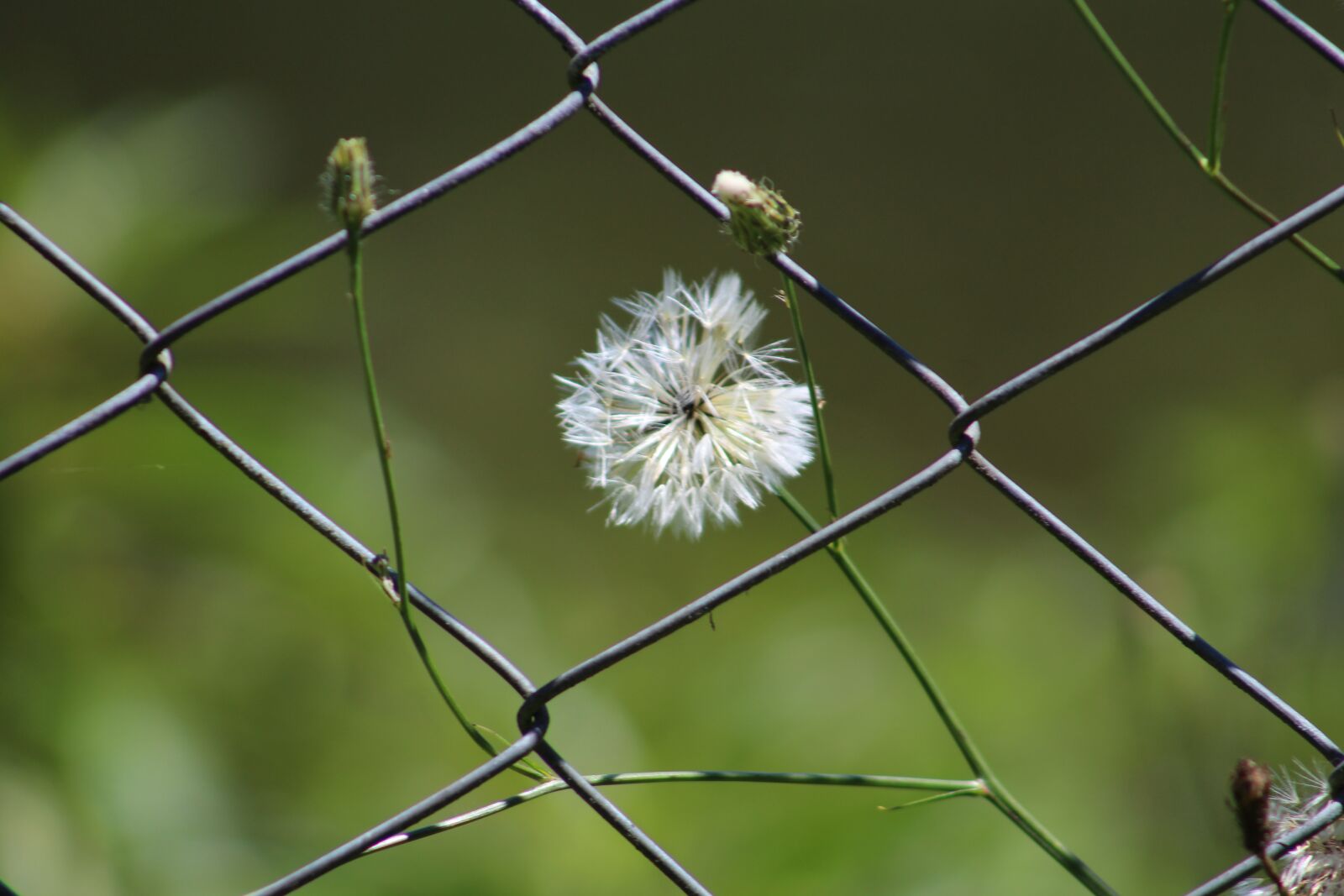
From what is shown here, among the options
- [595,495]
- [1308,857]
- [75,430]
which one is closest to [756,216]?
[75,430]

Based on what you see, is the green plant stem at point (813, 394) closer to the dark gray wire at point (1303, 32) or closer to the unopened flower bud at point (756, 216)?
the unopened flower bud at point (756, 216)

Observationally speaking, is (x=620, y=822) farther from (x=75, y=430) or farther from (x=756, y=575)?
(x=75, y=430)

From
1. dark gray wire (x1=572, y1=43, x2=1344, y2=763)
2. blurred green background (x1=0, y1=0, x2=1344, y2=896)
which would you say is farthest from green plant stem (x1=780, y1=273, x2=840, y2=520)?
blurred green background (x1=0, y1=0, x2=1344, y2=896)

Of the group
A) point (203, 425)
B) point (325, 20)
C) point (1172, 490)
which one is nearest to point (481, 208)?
point (325, 20)

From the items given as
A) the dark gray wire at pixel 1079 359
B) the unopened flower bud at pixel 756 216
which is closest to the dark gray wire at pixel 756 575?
the dark gray wire at pixel 1079 359

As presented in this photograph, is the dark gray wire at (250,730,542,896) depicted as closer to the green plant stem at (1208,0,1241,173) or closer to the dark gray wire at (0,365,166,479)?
the dark gray wire at (0,365,166,479)
